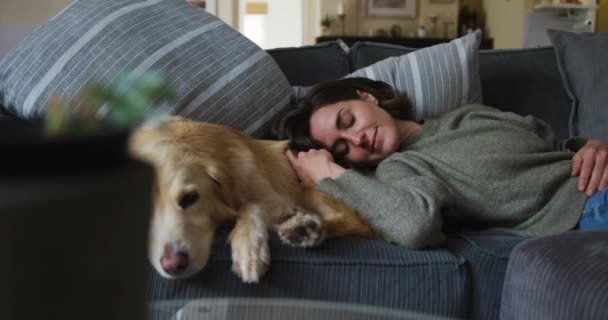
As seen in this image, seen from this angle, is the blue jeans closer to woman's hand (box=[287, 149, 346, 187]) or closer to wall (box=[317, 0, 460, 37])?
woman's hand (box=[287, 149, 346, 187])

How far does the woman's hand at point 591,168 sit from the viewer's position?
1.49 metres

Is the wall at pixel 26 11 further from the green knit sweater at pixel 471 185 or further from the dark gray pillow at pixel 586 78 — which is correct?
the dark gray pillow at pixel 586 78

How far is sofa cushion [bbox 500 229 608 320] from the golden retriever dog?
332 millimetres

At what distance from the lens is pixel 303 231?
1.18m

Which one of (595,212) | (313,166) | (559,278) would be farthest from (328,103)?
(559,278)

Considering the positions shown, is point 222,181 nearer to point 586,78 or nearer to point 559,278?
point 559,278

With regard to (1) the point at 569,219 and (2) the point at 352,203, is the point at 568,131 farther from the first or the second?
(2) the point at 352,203

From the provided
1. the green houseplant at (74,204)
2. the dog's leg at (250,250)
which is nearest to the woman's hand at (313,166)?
the dog's leg at (250,250)

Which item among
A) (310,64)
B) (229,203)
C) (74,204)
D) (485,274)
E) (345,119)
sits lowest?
(485,274)

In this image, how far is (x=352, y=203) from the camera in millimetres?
1357

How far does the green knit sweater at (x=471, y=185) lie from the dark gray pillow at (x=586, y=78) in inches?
15.6

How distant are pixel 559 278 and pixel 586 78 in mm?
1226

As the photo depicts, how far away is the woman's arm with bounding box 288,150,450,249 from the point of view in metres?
1.25

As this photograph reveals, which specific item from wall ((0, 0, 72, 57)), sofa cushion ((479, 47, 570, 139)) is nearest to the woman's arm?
sofa cushion ((479, 47, 570, 139))
